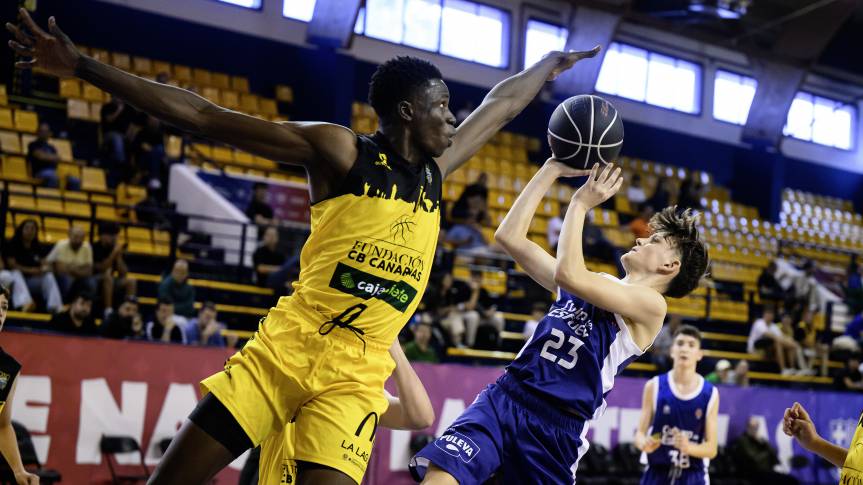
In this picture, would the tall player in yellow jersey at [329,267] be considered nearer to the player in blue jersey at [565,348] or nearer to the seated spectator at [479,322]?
the player in blue jersey at [565,348]

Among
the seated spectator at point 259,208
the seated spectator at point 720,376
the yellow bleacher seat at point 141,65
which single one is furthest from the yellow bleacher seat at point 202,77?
the seated spectator at point 720,376

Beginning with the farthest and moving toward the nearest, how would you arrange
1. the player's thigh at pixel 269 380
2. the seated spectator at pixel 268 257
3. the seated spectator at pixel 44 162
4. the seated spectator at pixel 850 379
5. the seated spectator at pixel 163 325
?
the seated spectator at pixel 850 379 < the seated spectator at pixel 44 162 < the seated spectator at pixel 268 257 < the seated spectator at pixel 163 325 < the player's thigh at pixel 269 380

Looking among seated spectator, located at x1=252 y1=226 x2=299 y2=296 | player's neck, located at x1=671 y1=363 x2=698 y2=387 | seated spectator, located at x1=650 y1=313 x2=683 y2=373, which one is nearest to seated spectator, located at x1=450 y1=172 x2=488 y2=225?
seated spectator, located at x1=650 y1=313 x2=683 y2=373

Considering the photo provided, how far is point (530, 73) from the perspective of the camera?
4457 mm

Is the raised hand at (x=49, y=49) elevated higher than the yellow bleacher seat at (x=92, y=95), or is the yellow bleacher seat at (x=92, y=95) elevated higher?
the yellow bleacher seat at (x=92, y=95)

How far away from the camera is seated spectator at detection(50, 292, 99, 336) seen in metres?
9.23

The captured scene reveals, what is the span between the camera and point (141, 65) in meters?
16.4

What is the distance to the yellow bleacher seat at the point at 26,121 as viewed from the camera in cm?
1387

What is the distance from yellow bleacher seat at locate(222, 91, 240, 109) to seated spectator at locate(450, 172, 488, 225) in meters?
4.36

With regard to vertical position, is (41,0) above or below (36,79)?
above

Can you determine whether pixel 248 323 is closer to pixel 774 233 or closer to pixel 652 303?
pixel 652 303

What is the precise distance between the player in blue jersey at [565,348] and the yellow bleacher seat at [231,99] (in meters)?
13.0

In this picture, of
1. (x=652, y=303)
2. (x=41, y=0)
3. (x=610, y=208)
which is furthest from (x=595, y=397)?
(x=610, y=208)

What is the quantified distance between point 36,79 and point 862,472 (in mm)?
14261
